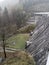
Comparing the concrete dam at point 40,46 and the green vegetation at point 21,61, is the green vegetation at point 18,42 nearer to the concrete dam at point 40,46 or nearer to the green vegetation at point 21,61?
the concrete dam at point 40,46

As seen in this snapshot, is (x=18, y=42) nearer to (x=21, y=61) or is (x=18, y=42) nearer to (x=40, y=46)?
(x=40, y=46)

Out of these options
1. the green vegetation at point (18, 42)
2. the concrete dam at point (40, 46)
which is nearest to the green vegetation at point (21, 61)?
the concrete dam at point (40, 46)

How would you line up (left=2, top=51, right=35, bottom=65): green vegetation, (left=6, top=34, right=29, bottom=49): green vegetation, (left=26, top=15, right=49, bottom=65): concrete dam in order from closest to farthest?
1. (left=2, top=51, right=35, bottom=65): green vegetation
2. (left=26, top=15, right=49, bottom=65): concrete dam
3. (left=6, top=34, right=29, bottom=49): green vegetation

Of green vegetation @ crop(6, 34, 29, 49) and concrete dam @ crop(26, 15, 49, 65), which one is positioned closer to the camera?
concrete dam @ crop(26, 15, 49, 65)

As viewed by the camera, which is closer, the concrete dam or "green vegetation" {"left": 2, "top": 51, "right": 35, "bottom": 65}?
"green vegetation" {"left": 2, "top": 51, "right": 35, "bottom": 65}

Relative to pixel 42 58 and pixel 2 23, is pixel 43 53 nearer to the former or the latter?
pixel 42 58

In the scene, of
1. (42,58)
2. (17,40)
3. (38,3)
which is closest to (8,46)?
(17,40)

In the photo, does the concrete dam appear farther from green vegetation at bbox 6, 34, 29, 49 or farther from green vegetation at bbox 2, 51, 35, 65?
green vegetation at bbox 6, 34, 29, 49

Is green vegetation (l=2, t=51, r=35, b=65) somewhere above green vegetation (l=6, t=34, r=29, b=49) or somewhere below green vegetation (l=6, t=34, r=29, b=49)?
above

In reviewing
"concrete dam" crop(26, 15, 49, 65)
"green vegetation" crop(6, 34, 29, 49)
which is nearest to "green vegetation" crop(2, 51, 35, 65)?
"concrete dam" crop(26, 15, 49, 65)

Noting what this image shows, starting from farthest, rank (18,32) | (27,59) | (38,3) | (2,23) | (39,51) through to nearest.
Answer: (38,3), (2,23), (18,32), (39,51), (27,59)

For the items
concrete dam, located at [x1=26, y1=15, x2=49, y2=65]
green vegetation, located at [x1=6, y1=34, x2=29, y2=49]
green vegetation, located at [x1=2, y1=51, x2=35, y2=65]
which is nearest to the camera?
green vegetation, located at [x1=2, y1=51, x2=35, y2=65]
